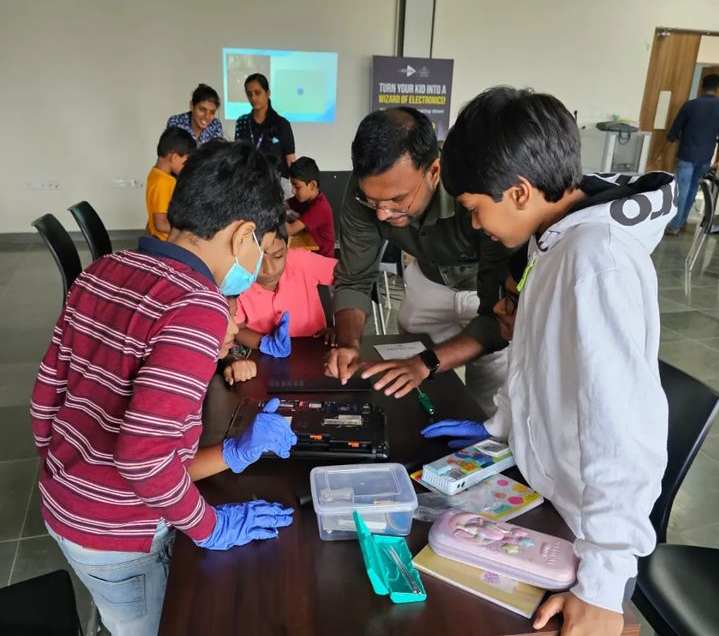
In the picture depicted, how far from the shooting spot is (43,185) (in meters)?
5.74

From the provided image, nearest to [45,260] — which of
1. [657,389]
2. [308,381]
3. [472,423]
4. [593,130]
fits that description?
[308,381]

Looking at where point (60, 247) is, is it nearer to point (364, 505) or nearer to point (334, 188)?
point (364, 505)

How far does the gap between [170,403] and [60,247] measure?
189 centimetres

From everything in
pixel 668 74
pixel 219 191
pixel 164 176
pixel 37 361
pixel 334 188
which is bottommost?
pixel 37 361

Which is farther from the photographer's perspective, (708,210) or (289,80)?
(289,80)

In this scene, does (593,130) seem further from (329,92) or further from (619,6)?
(329,92)

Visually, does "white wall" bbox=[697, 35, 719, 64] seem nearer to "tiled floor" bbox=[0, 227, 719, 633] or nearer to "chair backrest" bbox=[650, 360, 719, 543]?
"tiled floor" bbox=[0, 227, 719, 633]

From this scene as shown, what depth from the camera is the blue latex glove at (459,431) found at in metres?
1.13

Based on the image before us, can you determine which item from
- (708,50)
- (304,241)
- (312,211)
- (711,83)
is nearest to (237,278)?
(304,241)

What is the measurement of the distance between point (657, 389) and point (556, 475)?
10.3 inches

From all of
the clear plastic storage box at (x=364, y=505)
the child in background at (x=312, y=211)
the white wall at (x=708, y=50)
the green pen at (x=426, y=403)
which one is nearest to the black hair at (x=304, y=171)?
the child in background at (x=312, y=211)

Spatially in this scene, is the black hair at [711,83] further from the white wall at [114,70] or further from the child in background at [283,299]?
the child in background at [283,299]

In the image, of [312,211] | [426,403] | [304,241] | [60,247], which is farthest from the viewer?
[312,211]

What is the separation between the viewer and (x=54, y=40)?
5.36 metres
